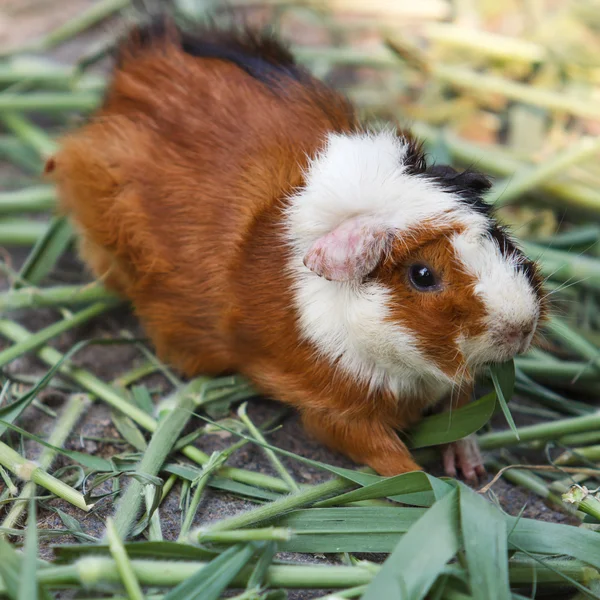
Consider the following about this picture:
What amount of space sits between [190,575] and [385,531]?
57 cm

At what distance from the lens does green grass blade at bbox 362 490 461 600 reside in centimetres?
173

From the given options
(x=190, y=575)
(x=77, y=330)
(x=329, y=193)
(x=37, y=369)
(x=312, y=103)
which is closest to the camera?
(x=190, y=575)

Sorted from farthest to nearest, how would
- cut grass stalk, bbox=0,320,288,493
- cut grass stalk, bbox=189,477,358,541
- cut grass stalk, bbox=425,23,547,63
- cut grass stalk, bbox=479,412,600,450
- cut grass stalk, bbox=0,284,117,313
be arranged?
cut grass stalk, bbox=425,23,547,63 < cut grass stalk, bbox=0,284,117,313 < cut grass stalk, bbox=479,412,600,450 < cut grass stalk, bbox=0,320,288,493 < cut grass stalk, bbox=189,477,358,541

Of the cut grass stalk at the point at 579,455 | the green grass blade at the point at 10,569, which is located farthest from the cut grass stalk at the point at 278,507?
the cut grass stalk at the point at 579,455

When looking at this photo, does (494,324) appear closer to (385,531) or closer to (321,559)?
(385,531)

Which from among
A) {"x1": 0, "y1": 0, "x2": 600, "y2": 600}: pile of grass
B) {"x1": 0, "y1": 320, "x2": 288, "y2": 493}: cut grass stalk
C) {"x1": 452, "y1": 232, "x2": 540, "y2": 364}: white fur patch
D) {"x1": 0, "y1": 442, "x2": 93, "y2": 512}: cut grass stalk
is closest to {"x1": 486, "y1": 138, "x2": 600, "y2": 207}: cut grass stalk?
{"x1": 0, "y1": 0, "x2": 600, "y2": 600}: pile of grass

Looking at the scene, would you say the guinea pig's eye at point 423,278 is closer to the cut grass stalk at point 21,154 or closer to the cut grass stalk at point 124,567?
the cut grass stalk at point 124,567

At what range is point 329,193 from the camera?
89.3 inches

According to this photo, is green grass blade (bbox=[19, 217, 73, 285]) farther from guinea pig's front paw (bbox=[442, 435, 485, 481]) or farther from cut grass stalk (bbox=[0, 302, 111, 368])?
guinea pig's front paw (bbox=[442, 435, 485, 481])

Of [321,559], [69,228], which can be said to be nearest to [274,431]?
[321,559]

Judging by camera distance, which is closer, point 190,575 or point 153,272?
point 190,575

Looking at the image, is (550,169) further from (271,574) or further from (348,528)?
(271,574)

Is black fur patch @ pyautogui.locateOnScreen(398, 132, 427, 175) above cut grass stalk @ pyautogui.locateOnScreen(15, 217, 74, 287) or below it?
above

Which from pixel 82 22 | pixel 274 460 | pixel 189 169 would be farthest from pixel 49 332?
pixel 82 22
